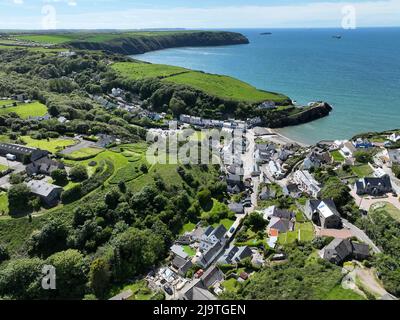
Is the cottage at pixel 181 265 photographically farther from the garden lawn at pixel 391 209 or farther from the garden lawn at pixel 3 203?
the garden lawn at pixel 391 209

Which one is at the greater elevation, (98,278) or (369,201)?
(369,201)

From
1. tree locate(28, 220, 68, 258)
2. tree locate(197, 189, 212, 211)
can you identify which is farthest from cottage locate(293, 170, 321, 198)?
tree locate(28, 220, 68, 258)

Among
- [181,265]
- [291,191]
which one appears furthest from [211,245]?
[291,191]

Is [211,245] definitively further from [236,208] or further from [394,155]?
Answer: [394,155]

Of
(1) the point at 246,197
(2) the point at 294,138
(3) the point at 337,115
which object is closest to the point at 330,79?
(3) the point at 337,115

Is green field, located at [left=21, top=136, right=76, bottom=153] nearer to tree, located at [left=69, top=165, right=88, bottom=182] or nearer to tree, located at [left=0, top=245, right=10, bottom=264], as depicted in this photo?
tree, located at [left=69, top=165, right=88, bottom=182]

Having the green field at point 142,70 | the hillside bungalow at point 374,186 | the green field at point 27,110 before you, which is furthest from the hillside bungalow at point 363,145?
the green field at point 142,70
